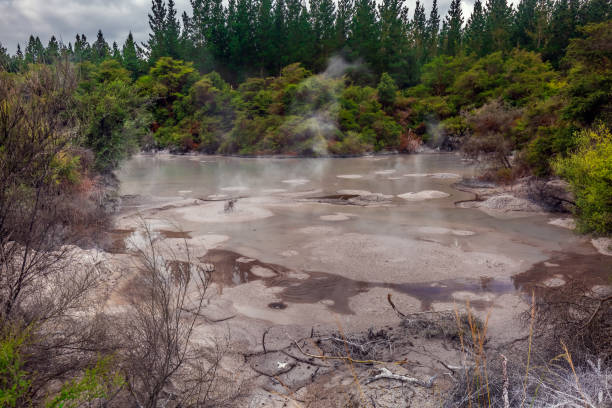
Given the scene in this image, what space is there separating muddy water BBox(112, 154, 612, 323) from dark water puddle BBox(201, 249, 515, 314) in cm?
2

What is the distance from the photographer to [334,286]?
9.03 meters

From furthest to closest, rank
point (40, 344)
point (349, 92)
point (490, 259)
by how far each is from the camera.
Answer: point (349, 92), point (490, 259), point (40, 344)

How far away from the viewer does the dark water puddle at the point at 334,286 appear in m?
8.29

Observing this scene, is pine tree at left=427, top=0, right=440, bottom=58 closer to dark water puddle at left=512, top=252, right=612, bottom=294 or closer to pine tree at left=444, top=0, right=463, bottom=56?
pine tree at left=444, top=0, right=463, bottom=56

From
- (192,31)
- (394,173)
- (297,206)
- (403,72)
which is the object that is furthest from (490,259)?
(192,31)

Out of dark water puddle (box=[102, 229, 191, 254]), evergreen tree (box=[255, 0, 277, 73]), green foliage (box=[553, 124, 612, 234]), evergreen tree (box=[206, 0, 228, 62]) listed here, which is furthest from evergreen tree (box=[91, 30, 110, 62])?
green foliage (box=[553, 124, 612, 234])

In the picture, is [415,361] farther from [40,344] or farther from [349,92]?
[349,92]

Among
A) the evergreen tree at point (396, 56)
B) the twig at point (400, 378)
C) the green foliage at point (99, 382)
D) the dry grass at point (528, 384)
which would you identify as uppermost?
the evergreen tree at point (396, 56)

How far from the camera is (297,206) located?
1708 centimetres

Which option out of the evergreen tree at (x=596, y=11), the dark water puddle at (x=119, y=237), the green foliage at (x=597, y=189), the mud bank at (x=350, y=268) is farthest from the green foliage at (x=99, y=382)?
the evergreen tree at (x=596, y=11)

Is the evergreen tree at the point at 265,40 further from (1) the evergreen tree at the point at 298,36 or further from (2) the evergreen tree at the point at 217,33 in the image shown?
(2) the evergreen tree at the point at 217,33

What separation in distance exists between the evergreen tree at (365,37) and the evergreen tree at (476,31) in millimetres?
12184

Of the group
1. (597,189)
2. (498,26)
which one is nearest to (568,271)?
(597,189)

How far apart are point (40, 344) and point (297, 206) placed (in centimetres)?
1345
